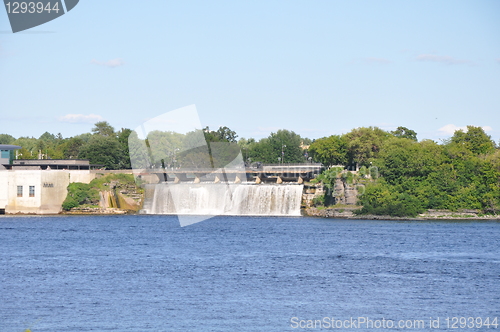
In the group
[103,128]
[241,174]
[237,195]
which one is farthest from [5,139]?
[237,195]

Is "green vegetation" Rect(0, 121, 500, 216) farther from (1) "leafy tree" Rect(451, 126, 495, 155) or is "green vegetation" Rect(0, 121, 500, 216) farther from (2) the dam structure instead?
(2) the dam structure

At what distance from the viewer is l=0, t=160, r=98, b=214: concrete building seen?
7369 centimetres

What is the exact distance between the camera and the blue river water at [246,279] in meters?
24.4

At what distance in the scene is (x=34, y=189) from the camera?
244 feet

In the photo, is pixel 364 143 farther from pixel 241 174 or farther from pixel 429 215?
pixel 429 215

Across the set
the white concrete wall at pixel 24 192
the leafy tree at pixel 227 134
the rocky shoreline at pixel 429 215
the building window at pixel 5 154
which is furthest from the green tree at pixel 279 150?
the white concrete wall at pixel 24 192

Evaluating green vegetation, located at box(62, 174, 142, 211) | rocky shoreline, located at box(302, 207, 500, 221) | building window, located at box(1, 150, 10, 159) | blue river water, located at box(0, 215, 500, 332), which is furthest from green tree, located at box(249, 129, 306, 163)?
blue river water, located at box(0, 215, 500, 332)

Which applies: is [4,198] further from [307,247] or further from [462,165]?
[462,165]

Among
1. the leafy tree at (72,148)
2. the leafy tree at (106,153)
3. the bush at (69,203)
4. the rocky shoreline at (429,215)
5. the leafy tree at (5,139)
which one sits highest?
the leafy tree at (5,139)

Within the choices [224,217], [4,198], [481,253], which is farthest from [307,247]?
[4,198]

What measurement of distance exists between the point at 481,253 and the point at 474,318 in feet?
61.6

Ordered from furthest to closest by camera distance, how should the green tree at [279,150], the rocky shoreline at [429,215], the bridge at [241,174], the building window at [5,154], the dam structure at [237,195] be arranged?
the green tree at [279,150] < the building window at [5,154] < the bridge at [241,174] < the dam structure at [237,195] < the rocky shoreline at [429,215]

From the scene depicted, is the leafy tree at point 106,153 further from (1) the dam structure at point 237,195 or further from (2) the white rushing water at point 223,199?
(2) the white rushing water at point 223,199

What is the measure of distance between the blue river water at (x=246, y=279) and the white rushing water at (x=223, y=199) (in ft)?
61.5
